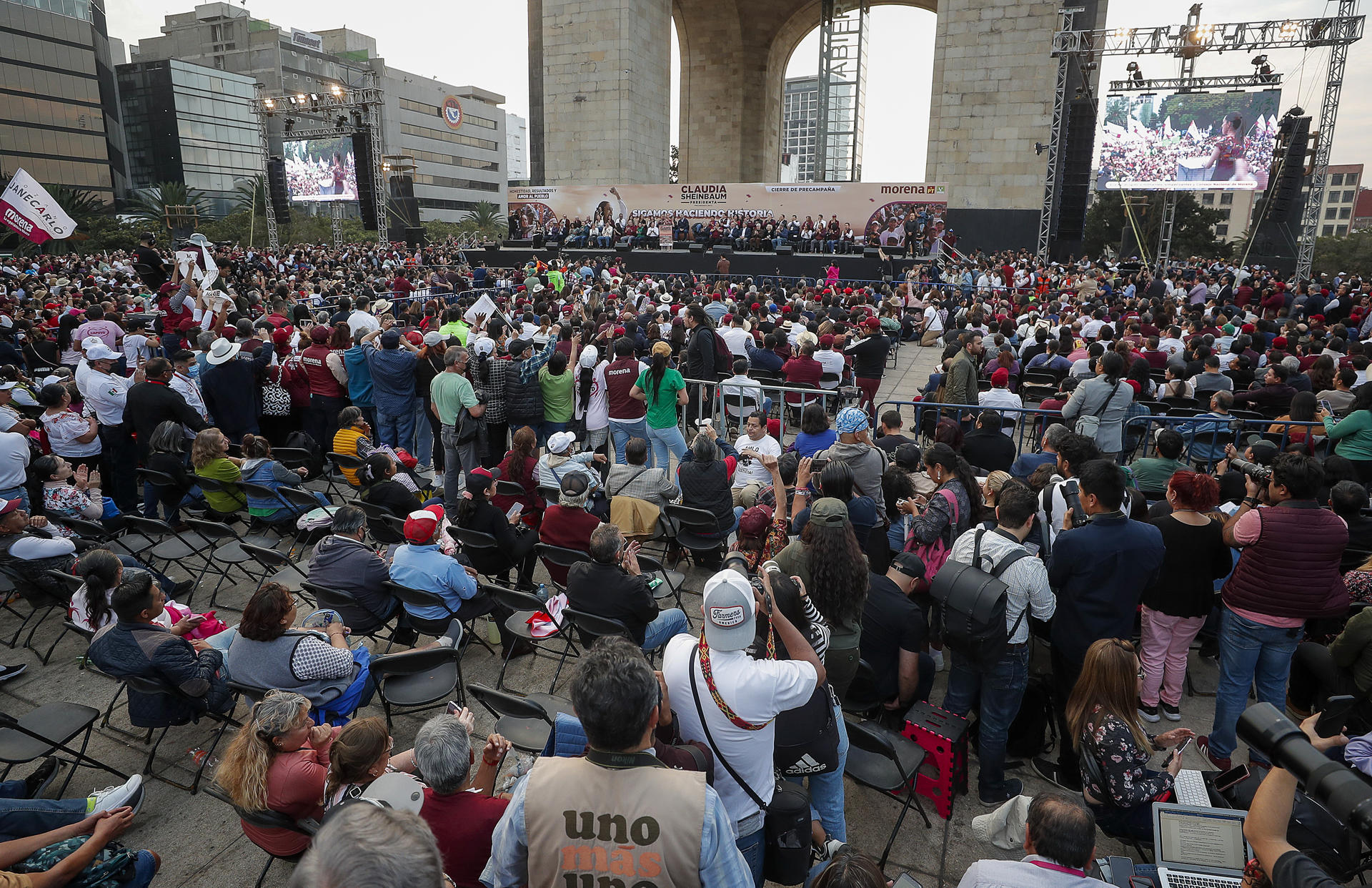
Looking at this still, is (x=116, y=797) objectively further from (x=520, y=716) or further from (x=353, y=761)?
(x=520, y=716)

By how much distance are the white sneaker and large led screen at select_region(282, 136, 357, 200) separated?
40.1 m

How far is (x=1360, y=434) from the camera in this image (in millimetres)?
5598

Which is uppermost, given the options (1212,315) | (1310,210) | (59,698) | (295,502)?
(1310,210)

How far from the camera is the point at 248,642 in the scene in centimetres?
334

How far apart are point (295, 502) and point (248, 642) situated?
291 centimetres

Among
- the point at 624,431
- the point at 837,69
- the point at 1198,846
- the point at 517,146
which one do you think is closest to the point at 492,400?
the point at 624,431

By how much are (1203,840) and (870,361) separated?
7257 mm

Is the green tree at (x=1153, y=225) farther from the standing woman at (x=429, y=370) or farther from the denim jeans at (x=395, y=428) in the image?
the denim jeans at (x=395, y=428)

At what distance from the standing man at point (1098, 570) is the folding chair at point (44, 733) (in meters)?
4.68

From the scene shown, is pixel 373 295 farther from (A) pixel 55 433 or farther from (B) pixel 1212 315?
(B) pixel 1212 315

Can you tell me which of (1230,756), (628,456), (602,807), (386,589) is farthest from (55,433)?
(1230,756)

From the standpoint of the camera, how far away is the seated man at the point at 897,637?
134 inches

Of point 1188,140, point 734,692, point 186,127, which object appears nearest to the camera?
point 734,692

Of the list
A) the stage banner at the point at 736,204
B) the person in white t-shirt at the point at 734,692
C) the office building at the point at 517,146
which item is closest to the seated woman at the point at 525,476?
the person in white t-shirt at the point at 734,692
